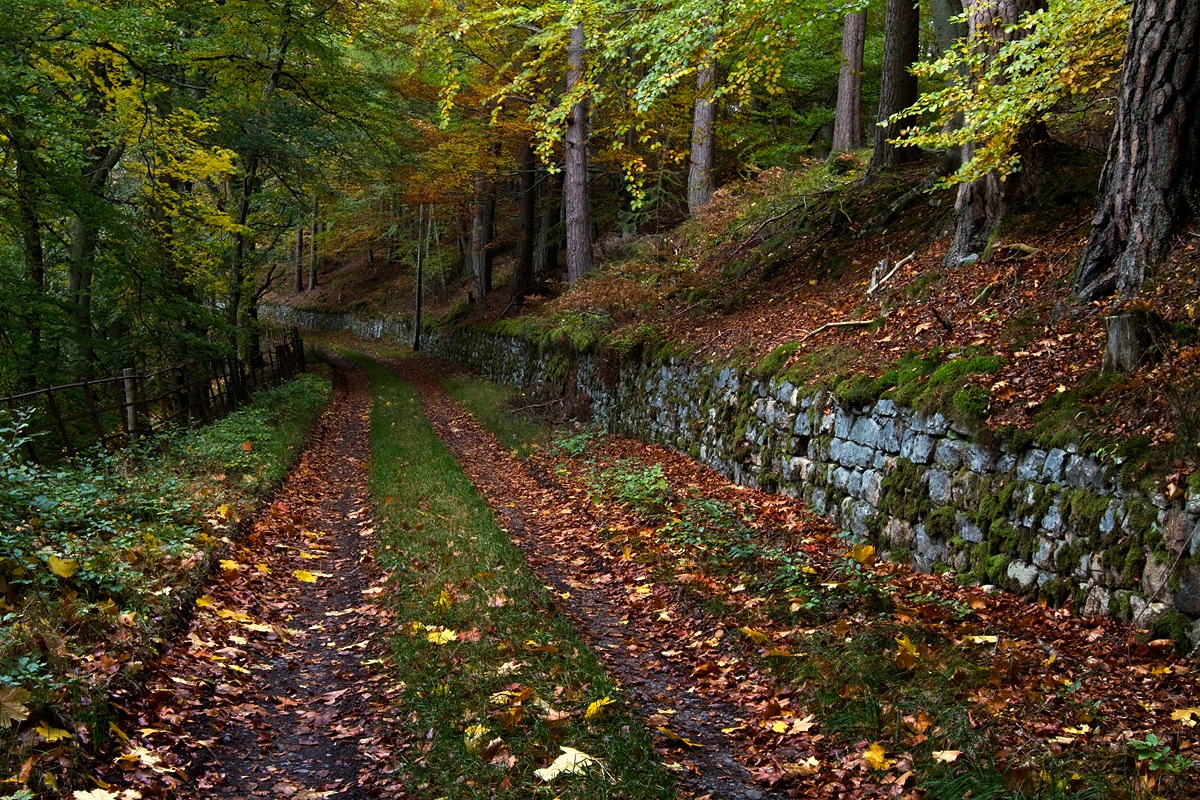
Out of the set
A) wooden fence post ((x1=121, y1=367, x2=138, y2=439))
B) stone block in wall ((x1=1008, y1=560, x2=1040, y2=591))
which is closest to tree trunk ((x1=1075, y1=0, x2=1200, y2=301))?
stone block in wall ((x1=1008, y1=560, x2=1040, y2=591))

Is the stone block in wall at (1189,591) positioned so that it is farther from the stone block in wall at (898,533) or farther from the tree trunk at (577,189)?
the tree trunk at (577,189)

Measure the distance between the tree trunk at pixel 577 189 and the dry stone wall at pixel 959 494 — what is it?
8.43 meters

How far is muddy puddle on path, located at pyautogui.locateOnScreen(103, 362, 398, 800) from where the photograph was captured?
390 centimetres

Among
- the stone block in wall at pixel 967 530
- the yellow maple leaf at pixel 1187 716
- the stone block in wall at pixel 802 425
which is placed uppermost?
the stone block in wall at pixel 802 425

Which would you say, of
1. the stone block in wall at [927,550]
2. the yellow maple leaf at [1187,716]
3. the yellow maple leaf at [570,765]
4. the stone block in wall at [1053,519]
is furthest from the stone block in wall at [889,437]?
the yellow maple leaf at [570,765]

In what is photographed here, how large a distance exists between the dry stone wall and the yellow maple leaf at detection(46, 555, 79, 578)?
6168 mm

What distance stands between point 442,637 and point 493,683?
879 mm

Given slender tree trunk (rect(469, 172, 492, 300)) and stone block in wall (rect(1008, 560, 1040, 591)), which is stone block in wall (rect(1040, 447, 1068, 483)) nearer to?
stone block in wall (rect(1008, 560, 1040, 591))

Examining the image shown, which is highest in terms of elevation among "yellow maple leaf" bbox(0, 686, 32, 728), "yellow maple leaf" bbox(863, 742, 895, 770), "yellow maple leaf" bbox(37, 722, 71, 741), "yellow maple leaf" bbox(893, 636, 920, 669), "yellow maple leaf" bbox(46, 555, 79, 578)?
Answer: "yellow maple leaf" bbox(46, 555, 79, 578)

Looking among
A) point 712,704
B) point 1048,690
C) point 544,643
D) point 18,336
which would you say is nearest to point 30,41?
point 18,336

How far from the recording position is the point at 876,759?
3805 mm

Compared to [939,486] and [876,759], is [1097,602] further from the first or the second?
[876,759]

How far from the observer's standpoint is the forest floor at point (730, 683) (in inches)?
146

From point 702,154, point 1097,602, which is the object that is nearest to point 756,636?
point 1097,602
